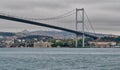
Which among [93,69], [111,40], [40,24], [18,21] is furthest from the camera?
[111,40]

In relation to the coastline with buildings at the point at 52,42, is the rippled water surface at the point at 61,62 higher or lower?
lower

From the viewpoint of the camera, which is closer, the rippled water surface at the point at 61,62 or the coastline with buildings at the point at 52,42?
the rippled water surface at the point at 61,62

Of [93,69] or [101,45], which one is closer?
[93,69]

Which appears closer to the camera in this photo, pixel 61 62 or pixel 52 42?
pixel 61 62

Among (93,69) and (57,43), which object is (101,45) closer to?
(57,43)

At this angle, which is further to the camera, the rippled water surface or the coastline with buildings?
the coastline with buildings

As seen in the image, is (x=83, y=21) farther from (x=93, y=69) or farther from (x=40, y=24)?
(x=93, y=69)

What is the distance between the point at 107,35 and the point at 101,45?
269 cm

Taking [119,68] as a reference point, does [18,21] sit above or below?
above

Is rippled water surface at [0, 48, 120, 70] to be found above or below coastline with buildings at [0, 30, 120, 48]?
below

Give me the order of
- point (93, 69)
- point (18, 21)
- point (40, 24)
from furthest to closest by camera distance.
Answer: point (40, 24) < point (18, 21) < point (93, 69)

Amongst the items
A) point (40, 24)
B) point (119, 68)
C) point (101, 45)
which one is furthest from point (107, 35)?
point (119, 68)

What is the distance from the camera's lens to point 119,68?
36.8 m

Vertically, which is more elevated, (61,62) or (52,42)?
(52,42)
